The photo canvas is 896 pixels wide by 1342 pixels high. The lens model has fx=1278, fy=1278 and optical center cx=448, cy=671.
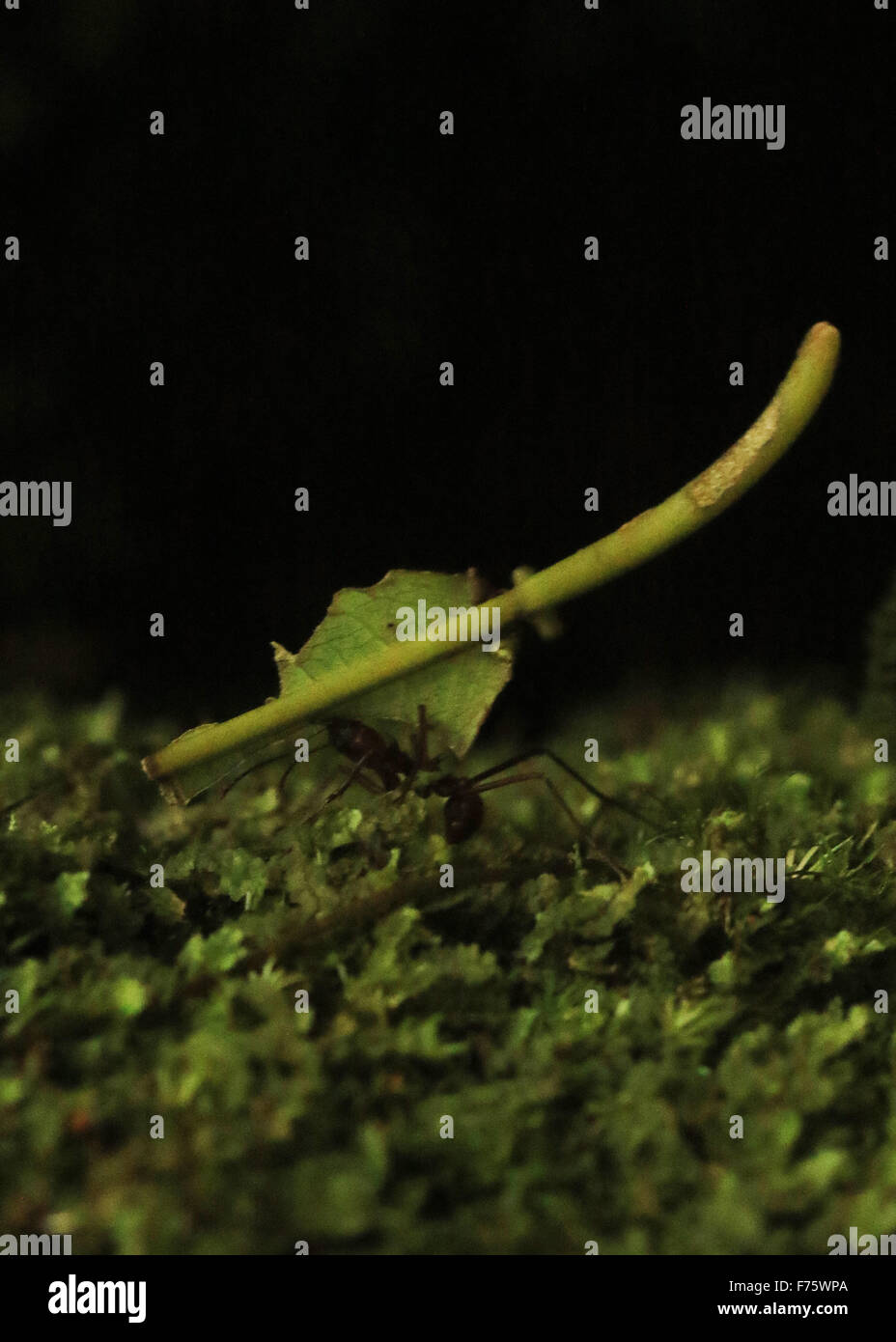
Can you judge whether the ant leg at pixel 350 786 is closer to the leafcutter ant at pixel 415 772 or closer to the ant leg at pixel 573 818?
the leafcutter ant at pixel 415 772

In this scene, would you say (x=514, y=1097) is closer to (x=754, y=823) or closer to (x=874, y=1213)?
(x=874, y=1213)

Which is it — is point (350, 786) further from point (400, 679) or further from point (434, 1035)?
point (434, 1035)

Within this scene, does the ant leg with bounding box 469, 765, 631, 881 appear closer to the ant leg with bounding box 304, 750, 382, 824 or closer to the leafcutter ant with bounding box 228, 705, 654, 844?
the leafcutter ant with bounding box 228, 705, 654, 844

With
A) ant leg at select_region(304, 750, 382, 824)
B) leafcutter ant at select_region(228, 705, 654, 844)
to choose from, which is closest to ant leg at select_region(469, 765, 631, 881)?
leafcutter ant at select_region(228, 705, 654, 844)

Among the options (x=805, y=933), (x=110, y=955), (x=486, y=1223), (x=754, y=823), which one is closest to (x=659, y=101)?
(x=754, y=823)

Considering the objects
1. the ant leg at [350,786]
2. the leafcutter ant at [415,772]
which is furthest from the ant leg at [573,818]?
the ant leg at [350,786]

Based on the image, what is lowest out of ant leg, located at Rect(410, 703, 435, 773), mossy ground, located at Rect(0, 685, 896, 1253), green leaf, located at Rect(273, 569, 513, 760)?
mossy ground, located at Rect(0, 685, 896, 1253)

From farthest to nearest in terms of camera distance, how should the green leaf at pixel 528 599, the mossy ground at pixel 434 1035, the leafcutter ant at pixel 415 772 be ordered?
the leafcutter ant at pixel 415 772 < the green leaf at pixel 528 599 < the mossy ground at pixel 434 1035

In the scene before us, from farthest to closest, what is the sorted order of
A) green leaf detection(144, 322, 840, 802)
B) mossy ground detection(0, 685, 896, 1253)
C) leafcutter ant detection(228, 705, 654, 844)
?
1. leafcutter ant detection(228, 705, 654, 844)
2. green leaf detection(144, 322, 840, 802)
3. mossy ground detection(0, 685, 896, 1253)
